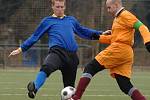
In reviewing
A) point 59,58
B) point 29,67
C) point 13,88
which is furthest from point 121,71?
point 29,67

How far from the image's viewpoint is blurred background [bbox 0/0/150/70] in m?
25.5

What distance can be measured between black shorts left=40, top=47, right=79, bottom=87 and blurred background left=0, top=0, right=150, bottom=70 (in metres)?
15.7

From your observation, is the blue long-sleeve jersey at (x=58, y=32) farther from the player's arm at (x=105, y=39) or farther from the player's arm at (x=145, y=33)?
the player's arm at (x=145, y=33)

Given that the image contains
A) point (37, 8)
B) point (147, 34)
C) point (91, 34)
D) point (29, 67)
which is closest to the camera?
point (147, 34)

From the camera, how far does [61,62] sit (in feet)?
29.4

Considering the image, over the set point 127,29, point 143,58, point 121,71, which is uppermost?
point 127,29

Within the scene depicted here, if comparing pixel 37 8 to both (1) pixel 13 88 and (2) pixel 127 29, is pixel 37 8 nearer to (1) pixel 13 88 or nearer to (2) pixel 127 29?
(1) pixel 13 88

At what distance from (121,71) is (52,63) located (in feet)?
3.21

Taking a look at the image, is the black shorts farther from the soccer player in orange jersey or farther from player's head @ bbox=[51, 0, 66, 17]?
player's head @ bbox=[51, 0, 66, 17]

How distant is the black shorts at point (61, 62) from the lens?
8773mm

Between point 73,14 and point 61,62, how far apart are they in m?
17.5

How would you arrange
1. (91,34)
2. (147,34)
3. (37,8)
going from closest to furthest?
1. (147,34)
2. (91,34)
3. (37,8)

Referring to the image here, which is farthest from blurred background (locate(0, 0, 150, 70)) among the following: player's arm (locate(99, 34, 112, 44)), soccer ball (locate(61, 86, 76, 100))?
soccer ball (locate(61, 86, 76, 100))

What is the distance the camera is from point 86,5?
1062 inches
